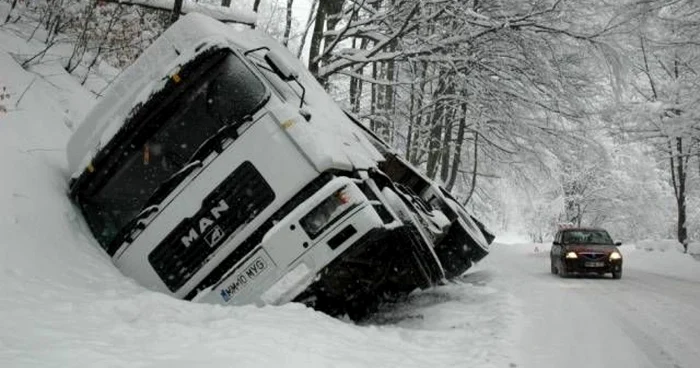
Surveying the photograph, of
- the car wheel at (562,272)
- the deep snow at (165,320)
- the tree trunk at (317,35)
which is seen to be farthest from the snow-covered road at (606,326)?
the tree trunk at (317,35)

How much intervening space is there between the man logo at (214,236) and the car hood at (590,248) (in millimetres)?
11083

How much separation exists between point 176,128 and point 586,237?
12591 millimetres

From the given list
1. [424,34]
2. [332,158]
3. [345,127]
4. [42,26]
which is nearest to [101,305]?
[332,158]

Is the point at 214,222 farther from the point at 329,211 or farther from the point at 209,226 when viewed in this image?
the point at 329,211

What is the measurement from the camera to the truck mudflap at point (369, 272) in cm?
547

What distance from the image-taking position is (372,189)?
5.72 meters

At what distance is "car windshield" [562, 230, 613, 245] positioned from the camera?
15.7 metres

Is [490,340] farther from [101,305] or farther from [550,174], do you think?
[550,174]

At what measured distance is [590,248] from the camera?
14.8m

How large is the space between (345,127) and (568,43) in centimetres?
724

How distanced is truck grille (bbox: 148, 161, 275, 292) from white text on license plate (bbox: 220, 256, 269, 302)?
30 centimetres

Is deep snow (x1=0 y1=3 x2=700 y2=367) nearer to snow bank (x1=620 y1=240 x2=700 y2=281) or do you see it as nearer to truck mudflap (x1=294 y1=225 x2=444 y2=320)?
truck mudflap (x1=294 y1=225 x2=444 y2=320)

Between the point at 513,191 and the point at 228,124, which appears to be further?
the point at 513,191

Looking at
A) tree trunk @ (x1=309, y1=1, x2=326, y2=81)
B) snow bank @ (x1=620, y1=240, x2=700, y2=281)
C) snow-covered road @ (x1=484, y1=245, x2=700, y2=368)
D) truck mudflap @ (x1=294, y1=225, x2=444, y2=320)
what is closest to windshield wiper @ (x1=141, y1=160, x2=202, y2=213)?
truck mudflap @ (x1=294, y1=225, x2=444, y2=320)
